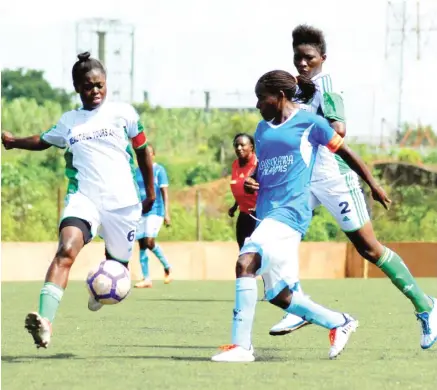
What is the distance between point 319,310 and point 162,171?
9914 mm

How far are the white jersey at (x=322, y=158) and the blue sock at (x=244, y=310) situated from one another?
163 cm

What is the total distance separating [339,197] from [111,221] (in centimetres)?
164

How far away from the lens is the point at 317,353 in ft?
29.1

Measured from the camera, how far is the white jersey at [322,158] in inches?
384

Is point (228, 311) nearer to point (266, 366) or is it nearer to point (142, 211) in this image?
point (142, 211)

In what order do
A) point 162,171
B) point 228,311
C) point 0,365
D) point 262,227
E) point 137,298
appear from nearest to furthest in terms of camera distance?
point 0,365
point 262,227
point 228,311
point 137,298
point 162,171

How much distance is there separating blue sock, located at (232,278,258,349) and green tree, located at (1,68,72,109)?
238 ft

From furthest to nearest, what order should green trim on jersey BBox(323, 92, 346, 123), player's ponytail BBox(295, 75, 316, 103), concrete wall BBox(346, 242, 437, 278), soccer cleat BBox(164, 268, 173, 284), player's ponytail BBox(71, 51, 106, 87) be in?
concrete wall BBox(346, 242, 437, 278), soccer cleat BBox(164, 268, 173, 284), green trim on jersey BBox(323, 92, 346, 123), player's ponytail BBox(295, 75, 316, 103), player's ponytail BBox(71, 51, 106, 87)

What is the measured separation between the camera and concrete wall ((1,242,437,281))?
72.3 ft

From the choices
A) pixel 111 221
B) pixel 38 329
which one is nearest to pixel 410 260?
pixel 111 221

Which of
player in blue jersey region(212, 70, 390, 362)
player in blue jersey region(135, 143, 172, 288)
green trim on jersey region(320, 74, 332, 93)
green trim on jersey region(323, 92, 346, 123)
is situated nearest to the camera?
player in blue jersey region(212, 70, 390, 362)

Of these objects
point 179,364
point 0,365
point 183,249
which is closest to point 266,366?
point 179,364

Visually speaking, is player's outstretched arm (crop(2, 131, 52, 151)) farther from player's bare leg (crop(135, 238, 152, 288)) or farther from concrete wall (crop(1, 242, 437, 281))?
concrete wall (crop(1, 242, 437, 281))

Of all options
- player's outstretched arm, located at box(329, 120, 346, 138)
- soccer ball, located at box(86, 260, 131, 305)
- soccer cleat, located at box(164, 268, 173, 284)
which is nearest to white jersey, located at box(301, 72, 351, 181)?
player's outstretched arm, located at box(329, 120, 346, 138)
